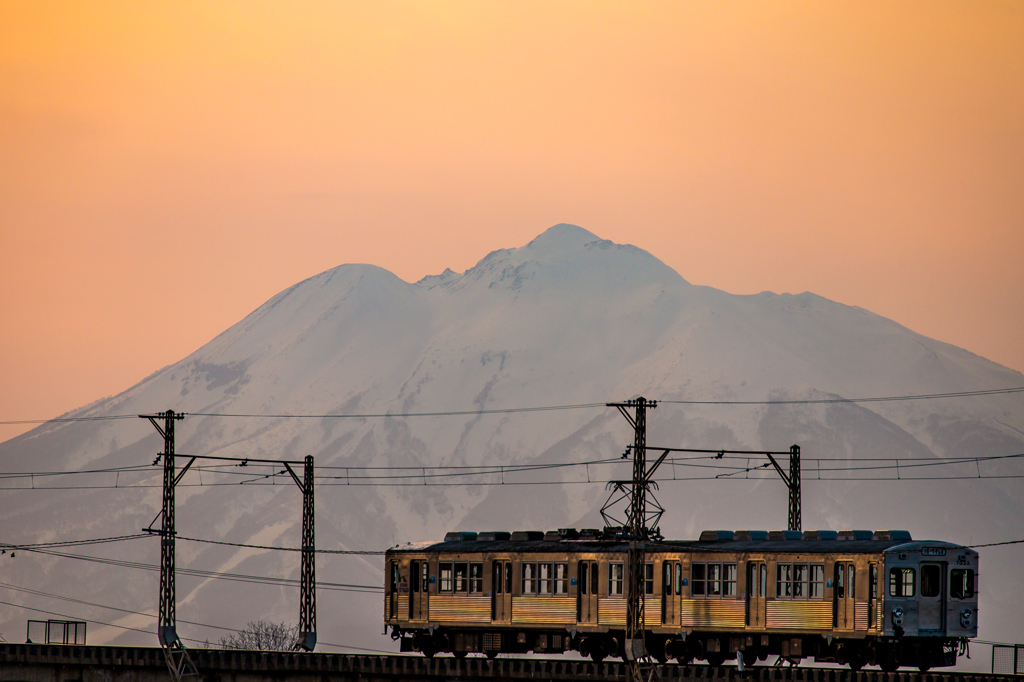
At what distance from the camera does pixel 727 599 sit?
174 ft

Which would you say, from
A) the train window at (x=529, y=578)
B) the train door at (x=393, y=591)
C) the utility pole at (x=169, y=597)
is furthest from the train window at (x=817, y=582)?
the utility pole at (x=169, y=597)

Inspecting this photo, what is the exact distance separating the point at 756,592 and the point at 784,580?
118 cm

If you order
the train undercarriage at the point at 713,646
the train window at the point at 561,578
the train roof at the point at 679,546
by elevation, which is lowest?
the train undercarriage at the point at 713,646

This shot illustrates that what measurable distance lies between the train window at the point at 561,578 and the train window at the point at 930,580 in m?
13.6

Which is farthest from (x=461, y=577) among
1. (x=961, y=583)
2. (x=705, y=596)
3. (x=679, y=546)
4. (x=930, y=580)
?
(x=961, y=583)

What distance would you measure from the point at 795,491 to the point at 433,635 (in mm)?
16877

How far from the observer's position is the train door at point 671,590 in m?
54.1

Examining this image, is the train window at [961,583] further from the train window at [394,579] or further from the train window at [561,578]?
the train window at [394,579]

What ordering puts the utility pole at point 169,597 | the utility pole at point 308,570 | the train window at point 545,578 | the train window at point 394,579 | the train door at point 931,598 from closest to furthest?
the train door at point 931,598, the train window at point 545,578, the train window at point 394,579, the utility pole at point 169,597, the utility pole at point 308,570

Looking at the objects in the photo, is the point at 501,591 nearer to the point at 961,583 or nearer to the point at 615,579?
the point at 615,579

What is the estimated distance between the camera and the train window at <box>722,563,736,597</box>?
52.9 m

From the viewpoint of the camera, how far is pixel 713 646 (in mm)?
53688

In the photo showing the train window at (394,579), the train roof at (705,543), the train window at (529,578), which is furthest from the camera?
the train window at (394,579)

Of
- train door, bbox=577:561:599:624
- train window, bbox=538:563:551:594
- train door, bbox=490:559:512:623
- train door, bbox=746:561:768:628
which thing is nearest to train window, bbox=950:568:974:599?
train door, bbox=746:561:768:628
